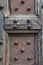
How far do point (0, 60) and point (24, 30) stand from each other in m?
0.41

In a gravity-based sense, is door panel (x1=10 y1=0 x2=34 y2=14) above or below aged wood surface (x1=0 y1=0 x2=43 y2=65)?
above

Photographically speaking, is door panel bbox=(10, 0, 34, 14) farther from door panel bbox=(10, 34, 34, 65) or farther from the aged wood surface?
door panel bbox=(10, 34, 34, 65)

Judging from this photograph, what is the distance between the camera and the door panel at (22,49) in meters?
2.31

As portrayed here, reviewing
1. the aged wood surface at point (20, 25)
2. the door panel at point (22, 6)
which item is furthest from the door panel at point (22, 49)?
the door panel at point (22, 6)

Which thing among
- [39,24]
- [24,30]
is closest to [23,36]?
[24,30]

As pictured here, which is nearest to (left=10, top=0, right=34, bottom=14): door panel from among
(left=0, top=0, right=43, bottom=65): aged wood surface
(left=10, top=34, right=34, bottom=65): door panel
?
(left=0, top=0, right=43, bottom=65): aged wood surface

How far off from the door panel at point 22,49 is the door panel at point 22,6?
0.87 feet

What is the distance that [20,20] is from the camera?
2.30 metres

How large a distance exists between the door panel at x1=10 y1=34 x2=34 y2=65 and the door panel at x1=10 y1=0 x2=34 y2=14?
0.27 meters

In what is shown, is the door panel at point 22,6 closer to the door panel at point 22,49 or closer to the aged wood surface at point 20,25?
the aged wood surface at point 20,25

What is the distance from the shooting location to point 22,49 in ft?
7.60

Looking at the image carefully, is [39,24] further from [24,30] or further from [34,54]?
[34,54]

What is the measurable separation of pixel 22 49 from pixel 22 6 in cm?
47

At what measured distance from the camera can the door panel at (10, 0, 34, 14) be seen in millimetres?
2352
